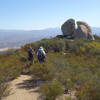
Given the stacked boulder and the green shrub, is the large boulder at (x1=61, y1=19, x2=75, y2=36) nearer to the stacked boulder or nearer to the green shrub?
the stacked boulder

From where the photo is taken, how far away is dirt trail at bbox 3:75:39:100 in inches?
383

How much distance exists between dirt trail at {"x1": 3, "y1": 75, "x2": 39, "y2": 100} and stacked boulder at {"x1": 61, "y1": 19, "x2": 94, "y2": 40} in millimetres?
23253

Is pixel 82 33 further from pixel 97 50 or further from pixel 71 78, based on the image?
pixel 71 78

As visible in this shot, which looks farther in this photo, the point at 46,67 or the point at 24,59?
the point at 24,59

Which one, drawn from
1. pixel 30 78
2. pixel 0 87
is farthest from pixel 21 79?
pixel 0 87

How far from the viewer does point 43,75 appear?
475 inches

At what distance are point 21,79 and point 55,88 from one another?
568 cm

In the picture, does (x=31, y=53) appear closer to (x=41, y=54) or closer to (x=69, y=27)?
(x=41, y=54)

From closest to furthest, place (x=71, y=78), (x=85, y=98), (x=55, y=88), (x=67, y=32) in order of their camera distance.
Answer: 1. (x=85, y=98)
2. (x=55, y=88)
3. (x=71, y=78)
4. (x=67, y=32)

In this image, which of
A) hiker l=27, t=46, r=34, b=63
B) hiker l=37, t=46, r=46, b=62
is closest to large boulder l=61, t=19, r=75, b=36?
hiker l=27, t=46, r=34, b=63

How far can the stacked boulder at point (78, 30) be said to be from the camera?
3532 cm

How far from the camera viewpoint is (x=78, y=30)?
3566 cm

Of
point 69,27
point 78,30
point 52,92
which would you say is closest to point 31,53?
point 52,92

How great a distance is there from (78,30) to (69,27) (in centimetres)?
447
